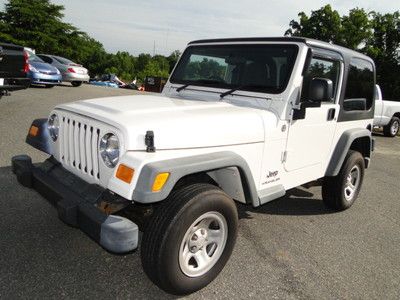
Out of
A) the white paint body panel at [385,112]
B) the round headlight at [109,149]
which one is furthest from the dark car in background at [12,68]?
the white paint body panel at [385,112]

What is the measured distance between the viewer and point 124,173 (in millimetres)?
2557

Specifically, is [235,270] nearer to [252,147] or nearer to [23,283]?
[252,147]

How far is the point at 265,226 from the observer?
14.2 ft

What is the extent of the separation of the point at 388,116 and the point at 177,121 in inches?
500

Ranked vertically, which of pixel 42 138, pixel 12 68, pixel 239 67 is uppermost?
pixel 239 67

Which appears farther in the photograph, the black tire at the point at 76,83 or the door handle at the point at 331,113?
the black tire at the point at 76,83

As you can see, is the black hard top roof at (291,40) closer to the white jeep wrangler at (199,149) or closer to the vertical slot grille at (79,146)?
the white jeep wrangler at (199,149)

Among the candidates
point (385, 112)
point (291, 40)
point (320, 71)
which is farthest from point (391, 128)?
point (291, 40)

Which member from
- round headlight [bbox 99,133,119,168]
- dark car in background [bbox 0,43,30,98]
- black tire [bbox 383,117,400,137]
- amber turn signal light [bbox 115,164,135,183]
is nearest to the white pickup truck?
black tire [bbox 383,117,400,137]

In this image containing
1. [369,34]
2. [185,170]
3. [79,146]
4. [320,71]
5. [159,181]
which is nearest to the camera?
[159,181]

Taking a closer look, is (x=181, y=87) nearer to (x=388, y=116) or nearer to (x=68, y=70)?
(x=388, y=116)

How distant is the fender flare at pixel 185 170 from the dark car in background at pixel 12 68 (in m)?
7.42

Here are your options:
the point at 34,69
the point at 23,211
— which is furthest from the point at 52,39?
the point at 23,211

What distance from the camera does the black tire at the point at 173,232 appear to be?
2.61 metres
